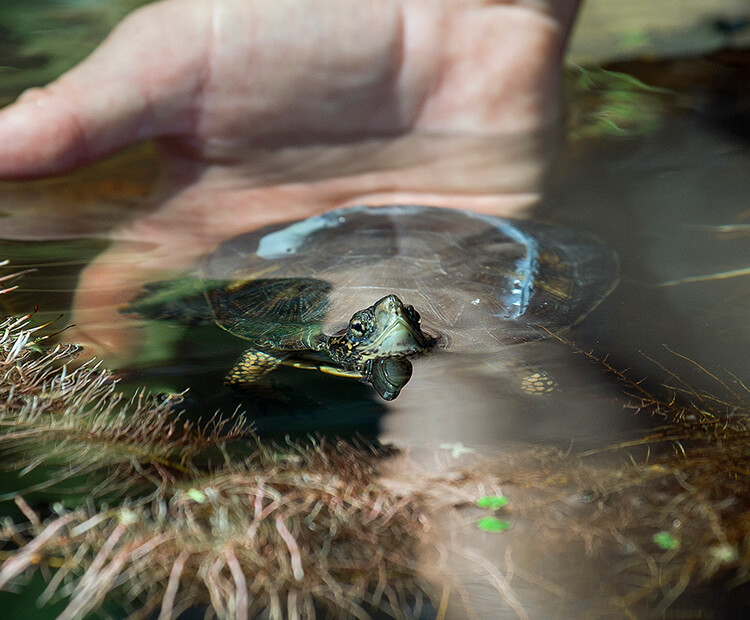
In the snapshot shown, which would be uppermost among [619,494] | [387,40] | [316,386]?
[387,40]

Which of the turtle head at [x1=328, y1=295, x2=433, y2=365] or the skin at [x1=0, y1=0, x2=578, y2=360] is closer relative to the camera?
the turtle head at [x1=328, y1=295, x2=433, y2=365]

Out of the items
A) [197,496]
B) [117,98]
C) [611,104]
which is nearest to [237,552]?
[197,496]

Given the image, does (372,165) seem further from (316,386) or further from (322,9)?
(316,386)

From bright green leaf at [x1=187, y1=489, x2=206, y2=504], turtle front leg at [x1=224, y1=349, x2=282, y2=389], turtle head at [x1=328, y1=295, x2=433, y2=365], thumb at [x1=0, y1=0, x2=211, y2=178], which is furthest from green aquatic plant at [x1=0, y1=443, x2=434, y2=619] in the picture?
thumb at [x1=0, y1=0, x2=211, y2=178]

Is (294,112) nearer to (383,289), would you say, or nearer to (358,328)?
(383,289)

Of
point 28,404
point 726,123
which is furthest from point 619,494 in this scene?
point 726,123

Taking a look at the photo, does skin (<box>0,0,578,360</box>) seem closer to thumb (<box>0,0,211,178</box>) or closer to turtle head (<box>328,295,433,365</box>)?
thumb (<box>0,0,211,178</box>)
